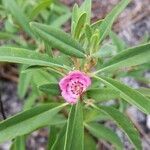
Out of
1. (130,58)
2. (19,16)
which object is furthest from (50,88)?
(19,16)

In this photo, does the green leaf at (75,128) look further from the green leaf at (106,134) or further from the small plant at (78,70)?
the green leaf at (106,134)

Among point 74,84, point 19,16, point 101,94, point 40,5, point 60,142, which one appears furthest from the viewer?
point 40,5

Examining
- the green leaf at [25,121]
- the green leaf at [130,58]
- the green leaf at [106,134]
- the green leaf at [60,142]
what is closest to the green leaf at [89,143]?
the green leaf at [106,134]

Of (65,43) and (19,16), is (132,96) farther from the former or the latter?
(19,16)

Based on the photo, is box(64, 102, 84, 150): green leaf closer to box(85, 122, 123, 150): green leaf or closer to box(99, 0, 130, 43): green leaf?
box(99, 0, 130, 43): green leaf

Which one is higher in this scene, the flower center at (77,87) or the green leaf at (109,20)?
the green leaf at (109,20)

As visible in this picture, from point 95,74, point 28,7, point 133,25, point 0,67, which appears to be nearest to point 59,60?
point 95,74

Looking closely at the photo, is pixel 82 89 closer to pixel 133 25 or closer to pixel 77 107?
pixel 77 107
